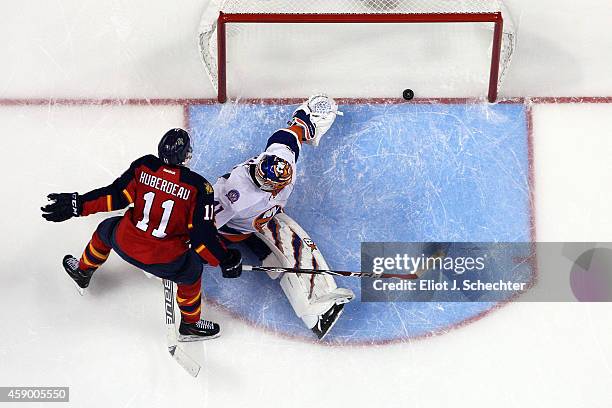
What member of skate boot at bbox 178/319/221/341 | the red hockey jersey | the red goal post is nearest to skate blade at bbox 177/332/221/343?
skate boot at bbox 178/319/221/341

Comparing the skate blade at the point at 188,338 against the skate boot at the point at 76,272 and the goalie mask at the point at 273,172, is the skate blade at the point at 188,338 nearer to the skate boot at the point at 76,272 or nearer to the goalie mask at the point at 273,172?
the skate boot at the point at 76,272

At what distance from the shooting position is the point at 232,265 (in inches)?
179

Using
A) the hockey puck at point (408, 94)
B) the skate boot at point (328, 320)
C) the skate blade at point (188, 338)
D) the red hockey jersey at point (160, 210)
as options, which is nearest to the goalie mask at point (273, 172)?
the red hockey jersey at point (160, 210)

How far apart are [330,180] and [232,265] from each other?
807 millimetres

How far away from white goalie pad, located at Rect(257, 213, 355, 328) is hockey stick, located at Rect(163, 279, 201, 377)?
469 mm

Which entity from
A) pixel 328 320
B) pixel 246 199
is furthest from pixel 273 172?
pixel 328 320

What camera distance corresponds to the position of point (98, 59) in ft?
17.4

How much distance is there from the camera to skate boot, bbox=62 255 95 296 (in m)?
4.85

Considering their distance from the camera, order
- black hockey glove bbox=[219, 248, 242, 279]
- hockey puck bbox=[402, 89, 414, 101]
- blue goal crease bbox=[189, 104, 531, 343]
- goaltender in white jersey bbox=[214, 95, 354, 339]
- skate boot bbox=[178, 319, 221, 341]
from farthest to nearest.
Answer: hockey puck bbox=[402, 89, 414, 101]
blue goal crease bbox=[189, 104, 531, 343]
skate boot bbox=[178, 319, 221, 341]
goaltender in white jersey bbox=[214, 95, 354, 339]
black hockey glove bbox=[219, 248, 242, 279]

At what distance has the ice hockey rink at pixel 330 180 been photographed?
4.88m

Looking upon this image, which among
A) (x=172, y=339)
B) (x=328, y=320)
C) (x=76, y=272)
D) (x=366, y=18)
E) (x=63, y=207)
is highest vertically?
(x=366, y=18)

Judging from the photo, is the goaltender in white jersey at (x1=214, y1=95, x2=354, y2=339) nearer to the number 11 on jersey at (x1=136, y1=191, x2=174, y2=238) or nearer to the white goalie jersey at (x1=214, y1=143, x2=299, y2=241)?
the white goalie jersey at (x1=214, y1=143, x2=299, y2=241)

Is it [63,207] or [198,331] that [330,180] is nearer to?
[198,331]

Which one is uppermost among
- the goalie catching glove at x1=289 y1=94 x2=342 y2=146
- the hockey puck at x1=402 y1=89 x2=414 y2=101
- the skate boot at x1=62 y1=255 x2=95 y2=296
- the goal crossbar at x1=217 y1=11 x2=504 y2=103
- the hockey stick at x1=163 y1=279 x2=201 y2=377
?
the goal crossbar at x1=217 y1=11 x2=504 y2=103
